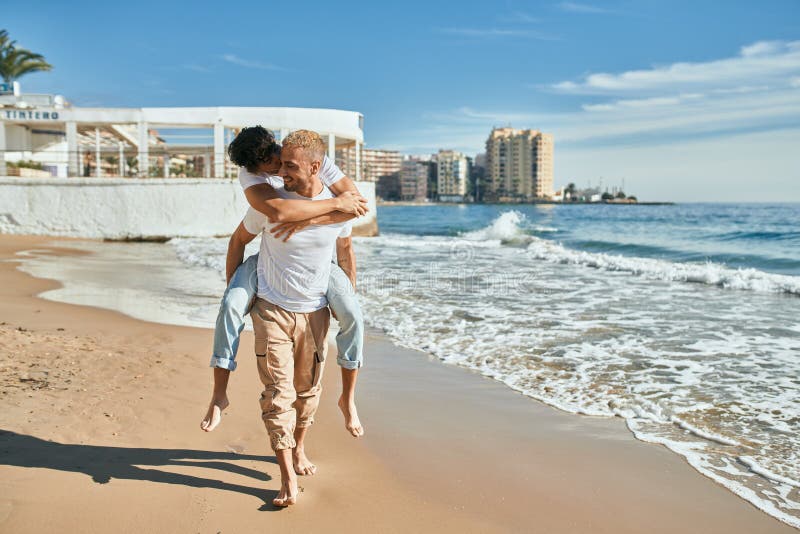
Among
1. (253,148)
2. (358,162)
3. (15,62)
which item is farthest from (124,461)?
(15,62)

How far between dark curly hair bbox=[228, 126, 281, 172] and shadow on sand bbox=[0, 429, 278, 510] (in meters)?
1.52

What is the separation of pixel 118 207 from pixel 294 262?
22517mm

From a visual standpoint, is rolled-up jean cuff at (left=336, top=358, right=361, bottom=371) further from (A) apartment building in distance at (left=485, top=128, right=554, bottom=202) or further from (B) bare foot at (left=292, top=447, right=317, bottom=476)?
(A) apartment building in distance at (left=485, top=128, right=554, bottom=202)

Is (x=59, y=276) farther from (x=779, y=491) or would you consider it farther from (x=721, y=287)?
(x=721, y=287)

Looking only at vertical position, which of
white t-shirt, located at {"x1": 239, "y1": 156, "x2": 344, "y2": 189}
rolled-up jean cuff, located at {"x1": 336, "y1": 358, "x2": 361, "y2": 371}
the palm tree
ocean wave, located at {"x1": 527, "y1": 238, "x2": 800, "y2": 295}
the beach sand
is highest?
the palm tree

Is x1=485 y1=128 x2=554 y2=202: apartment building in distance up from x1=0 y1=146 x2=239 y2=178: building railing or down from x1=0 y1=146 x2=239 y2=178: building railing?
up

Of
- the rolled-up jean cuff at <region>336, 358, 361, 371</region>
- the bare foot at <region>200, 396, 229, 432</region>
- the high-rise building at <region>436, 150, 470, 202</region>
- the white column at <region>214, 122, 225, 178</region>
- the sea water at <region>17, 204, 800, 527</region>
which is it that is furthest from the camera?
the high-rise building at <region>436, 150, 470, 202</region>

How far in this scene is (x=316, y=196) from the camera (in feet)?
9.57

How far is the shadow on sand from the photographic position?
3.03m

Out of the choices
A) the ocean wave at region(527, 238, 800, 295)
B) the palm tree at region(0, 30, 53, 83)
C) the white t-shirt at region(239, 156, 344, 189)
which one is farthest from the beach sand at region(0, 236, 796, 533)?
the palm tree at region(0, 30, 53, 83)

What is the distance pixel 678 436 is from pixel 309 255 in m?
2.72

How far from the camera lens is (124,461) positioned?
322cm

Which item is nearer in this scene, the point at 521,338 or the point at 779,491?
the point at 779,491

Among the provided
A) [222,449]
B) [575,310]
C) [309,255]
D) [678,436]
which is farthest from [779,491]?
[575,310]
